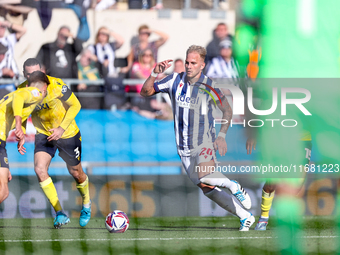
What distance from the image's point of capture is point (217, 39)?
3.96 metres

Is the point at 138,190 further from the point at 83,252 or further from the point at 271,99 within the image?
the point at 271,99

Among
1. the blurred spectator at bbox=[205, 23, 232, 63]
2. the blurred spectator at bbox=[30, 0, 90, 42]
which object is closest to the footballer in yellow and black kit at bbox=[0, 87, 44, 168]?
the blurred spectator at bbox=[30, 0, 90, 42]

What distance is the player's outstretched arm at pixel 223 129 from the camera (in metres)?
3.68

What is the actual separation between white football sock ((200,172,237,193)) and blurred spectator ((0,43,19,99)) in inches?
78.9

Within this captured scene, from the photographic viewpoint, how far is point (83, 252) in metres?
3.69

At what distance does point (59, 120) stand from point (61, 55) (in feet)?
2.11

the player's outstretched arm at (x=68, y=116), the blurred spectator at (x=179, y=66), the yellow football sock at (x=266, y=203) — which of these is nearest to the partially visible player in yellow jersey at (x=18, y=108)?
the player's outstretched arm at (x=68, y=116)

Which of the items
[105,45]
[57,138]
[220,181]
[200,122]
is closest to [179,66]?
[200,122]

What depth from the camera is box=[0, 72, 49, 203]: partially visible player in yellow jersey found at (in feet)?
13.0


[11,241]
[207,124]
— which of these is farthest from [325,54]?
[11,241]

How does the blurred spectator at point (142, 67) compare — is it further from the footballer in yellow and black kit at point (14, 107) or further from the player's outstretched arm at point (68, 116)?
the footballer in yellow and black kit at point (14, 107)

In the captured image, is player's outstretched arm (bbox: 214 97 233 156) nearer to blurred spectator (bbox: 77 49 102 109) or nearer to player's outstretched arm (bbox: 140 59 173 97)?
player's outstretched arm (bbox: 140 59 173 97)

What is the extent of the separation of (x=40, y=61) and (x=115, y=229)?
164cm

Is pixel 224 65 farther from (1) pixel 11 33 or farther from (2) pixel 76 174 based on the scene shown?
(1) pixel 11 33
